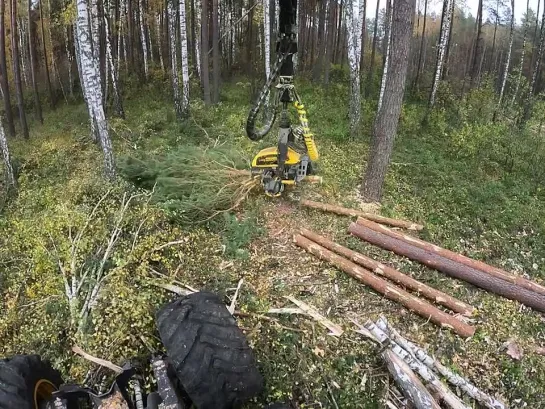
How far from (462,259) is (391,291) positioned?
1.39m

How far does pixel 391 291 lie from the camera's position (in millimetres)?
4816

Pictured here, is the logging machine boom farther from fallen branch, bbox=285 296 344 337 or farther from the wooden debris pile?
the wooden debris pile

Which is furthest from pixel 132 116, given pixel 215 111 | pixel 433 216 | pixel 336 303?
pixel 336 303

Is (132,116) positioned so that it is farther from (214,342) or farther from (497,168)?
(214,342)

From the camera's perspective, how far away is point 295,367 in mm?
3975

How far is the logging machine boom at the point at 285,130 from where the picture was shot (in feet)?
18.9

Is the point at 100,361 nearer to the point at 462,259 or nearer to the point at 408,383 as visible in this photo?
the point at 408,383

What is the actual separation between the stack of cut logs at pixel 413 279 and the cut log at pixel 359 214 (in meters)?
0.39

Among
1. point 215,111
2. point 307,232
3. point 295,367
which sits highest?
point 215,111

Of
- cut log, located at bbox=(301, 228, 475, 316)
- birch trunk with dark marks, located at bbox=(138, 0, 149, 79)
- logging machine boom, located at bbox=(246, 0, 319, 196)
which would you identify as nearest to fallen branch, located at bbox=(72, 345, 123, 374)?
cut log, located at bbox=(301, 228, 475, 316)

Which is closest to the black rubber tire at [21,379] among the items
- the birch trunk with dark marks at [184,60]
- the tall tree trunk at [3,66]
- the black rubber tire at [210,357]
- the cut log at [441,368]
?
the black rubber tire at [210,357]

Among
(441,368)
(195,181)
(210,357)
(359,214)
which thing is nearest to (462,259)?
(359,214)

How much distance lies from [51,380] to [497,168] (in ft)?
32.3

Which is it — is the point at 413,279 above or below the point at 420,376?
above
